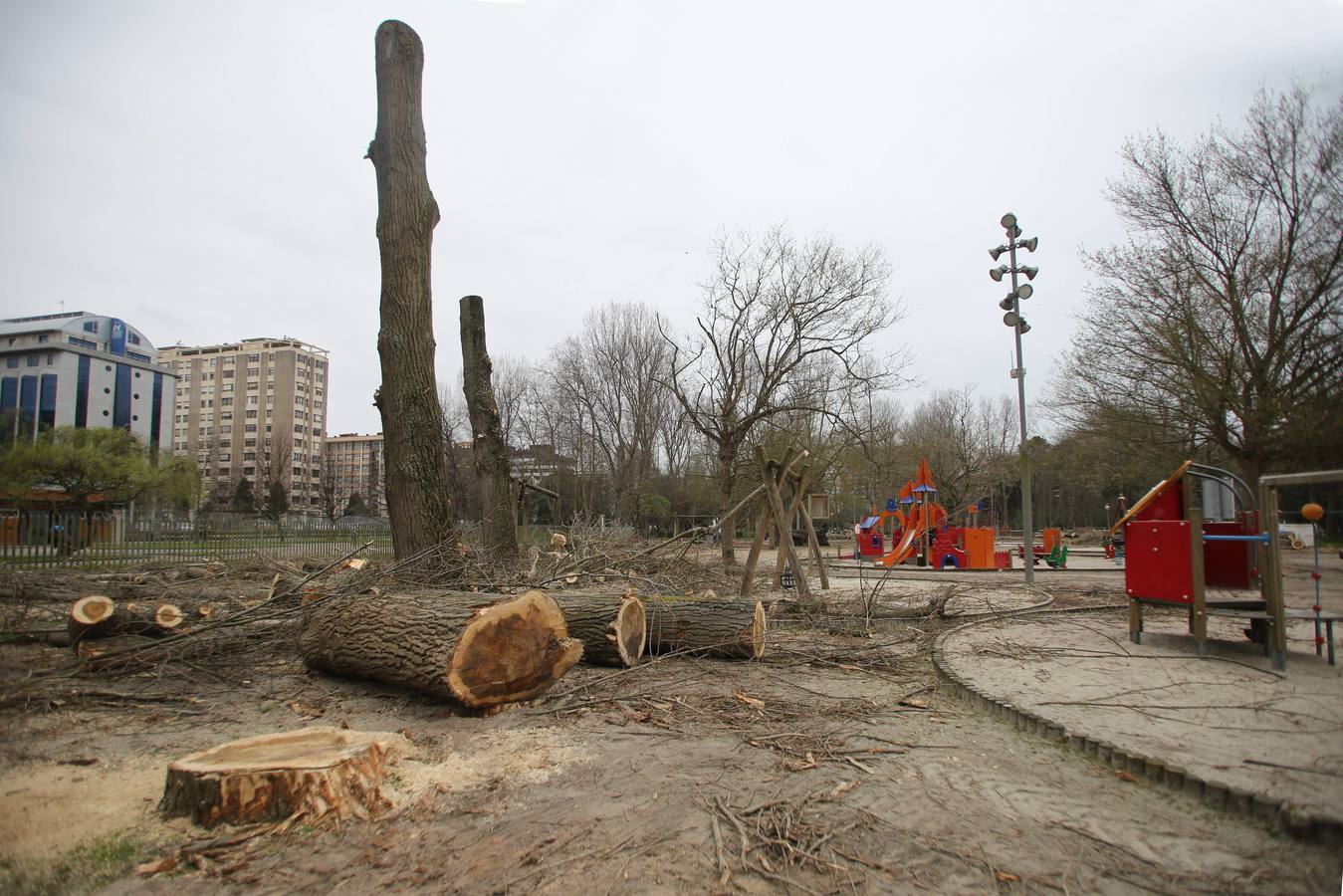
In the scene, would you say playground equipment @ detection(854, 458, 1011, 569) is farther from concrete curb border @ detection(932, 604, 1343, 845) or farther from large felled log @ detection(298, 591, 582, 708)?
large felled log @ detection(298, 591, 582, 708)

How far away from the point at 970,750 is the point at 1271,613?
306cm

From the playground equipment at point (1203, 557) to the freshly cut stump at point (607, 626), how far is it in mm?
4445

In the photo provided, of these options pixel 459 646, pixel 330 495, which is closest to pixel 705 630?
pixel 459 646

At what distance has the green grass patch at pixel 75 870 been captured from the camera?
103 inches

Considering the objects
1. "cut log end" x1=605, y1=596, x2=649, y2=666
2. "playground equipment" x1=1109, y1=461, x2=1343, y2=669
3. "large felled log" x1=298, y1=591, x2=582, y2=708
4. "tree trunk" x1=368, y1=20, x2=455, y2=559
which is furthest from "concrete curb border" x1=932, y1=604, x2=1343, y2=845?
"tree trunk" x1=368, y1=20, x2=455, y2=559

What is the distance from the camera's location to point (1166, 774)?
3.47 meters

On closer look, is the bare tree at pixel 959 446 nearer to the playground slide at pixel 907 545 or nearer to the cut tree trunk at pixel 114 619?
the playground slide at pixel 907 545

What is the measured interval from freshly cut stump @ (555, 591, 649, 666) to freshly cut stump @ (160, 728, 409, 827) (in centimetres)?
281

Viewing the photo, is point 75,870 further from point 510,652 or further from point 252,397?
point 252,397

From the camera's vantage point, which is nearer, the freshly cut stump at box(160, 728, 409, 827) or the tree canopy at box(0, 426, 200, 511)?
the freshly cut stump at box(160, 728, 409, 827)

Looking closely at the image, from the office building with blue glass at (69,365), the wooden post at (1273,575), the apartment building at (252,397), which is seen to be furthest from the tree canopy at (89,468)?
the apartment building at (252,397)

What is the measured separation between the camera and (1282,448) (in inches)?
135

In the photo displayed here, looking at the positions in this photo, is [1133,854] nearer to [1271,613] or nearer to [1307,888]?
[1307,888]

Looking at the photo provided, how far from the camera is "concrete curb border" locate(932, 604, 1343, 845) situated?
271 cm
